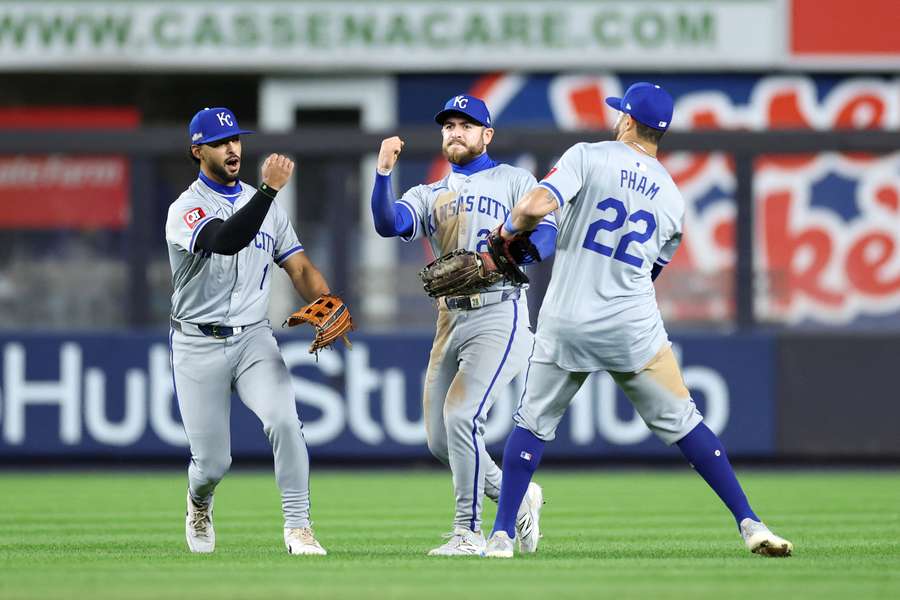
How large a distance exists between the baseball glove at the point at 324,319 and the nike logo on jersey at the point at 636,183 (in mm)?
1611

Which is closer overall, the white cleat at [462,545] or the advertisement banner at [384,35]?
the white cleat at [462,545]

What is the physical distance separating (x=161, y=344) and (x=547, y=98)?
6.97 meters

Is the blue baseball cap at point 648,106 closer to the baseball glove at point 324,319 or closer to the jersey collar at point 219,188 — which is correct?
the baseball glove at point 324,319

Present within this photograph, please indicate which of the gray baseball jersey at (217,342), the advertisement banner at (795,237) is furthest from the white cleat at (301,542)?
the advertisement banner at (795,237)

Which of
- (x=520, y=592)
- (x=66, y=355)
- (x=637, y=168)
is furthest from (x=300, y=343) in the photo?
(x=520, y=592)

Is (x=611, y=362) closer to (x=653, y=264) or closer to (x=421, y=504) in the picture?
(x=653, y=264)

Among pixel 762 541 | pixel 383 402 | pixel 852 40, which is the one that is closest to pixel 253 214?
pixel 762 541

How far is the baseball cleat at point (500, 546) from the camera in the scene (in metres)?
7.62

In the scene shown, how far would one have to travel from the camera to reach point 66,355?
1412 cm

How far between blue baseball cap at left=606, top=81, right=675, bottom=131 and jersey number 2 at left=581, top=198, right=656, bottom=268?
0.42 meters

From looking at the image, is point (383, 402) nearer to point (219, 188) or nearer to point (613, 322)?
point (219, 188)

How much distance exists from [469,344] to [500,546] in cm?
104

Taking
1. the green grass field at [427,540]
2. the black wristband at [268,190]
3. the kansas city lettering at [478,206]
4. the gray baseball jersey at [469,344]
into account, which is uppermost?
the black wristband at [268,190]

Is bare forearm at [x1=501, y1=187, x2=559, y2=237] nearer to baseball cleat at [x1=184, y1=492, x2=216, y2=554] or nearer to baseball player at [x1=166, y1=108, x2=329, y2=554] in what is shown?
baseball player at [x1=166, y1=108, x2=329, y2=554]
